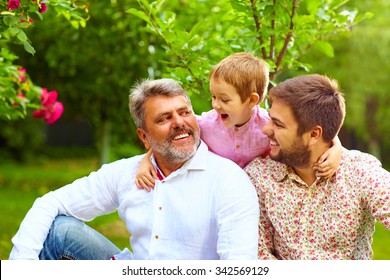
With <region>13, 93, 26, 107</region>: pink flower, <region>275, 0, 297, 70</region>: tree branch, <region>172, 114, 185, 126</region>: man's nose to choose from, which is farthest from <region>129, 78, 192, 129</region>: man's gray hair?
<region>13, 93, 26, 107</region>: pink flower

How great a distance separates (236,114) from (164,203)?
524 millimetres

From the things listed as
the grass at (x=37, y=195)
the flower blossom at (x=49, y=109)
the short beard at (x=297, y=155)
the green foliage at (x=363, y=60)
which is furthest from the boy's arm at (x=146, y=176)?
the green foliage at (x=363, y=60)

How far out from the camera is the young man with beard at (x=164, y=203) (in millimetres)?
2953

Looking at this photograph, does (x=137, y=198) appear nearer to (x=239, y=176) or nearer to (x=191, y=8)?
(x=239, y=176)

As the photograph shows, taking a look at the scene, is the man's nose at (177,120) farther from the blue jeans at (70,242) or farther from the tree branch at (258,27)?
the tree branch at (258,27)

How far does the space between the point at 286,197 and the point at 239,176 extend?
0.75 ft

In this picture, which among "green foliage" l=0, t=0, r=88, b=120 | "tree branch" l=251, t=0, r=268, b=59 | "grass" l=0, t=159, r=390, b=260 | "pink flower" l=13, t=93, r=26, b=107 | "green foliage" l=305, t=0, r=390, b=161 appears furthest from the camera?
"green foliage" l=305, t=0, r=390, b=161

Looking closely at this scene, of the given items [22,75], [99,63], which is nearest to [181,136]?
[22,75]

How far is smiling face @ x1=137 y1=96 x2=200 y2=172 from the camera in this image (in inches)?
122

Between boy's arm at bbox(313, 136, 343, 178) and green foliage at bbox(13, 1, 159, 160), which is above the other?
boy's arm at bbox(313, 136, 343, 178)

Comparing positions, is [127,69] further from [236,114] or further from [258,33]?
[236,114]

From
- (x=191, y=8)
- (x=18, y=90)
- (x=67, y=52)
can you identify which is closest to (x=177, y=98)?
(x=18, y=90)

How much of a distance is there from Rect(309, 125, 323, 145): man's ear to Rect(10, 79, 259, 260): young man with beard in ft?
1.08

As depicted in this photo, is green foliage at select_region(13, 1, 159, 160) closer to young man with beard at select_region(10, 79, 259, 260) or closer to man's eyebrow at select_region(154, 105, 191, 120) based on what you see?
young man with beard at select_region(10, 79, 259, 260)
